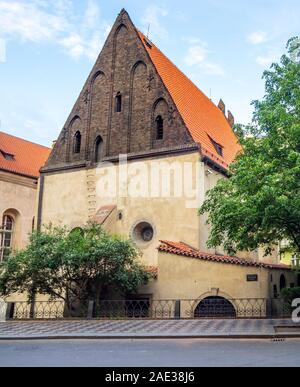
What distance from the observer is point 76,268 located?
22125mm

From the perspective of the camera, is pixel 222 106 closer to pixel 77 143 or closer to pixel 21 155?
pixel 77 143

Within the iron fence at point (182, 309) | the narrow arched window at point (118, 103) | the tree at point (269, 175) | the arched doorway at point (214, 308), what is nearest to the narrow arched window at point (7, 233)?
the iron fence at point (182, 309)

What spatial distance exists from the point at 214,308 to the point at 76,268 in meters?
6.58

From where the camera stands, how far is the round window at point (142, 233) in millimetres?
25984

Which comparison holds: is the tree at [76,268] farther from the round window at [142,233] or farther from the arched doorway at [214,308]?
the arched doorway at [214,308]

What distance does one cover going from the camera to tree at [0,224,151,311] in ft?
71.8

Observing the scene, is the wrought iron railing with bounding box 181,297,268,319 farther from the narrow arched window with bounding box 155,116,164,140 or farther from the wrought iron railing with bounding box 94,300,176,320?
the narrow arched window with bounding box 155,116,164,140

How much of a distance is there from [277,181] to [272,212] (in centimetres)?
95

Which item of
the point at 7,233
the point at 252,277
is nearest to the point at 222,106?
the point at 7,233

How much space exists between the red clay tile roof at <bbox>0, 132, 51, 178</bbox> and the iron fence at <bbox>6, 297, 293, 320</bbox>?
16.5 metres

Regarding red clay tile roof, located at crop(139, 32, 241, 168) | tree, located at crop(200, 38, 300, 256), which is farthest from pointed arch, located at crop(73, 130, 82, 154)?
tree, located at crop(200, 38, 300, 256)

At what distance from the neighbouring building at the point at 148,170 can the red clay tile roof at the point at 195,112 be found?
0.11m
